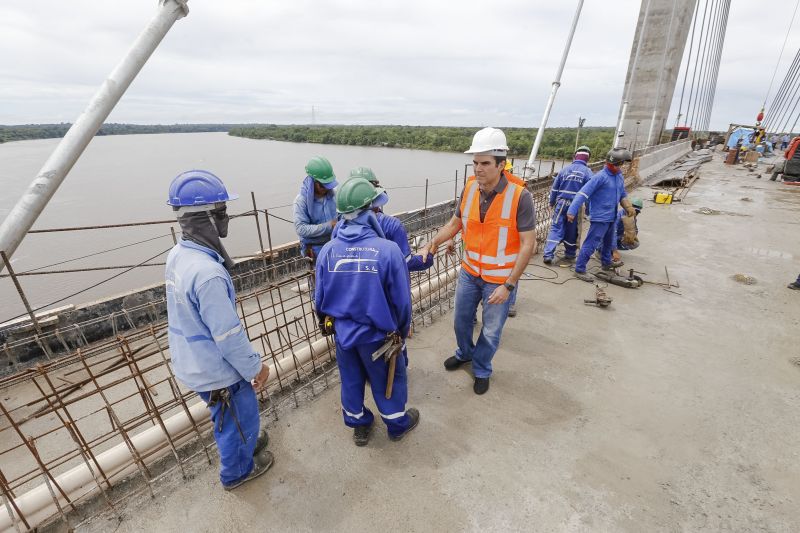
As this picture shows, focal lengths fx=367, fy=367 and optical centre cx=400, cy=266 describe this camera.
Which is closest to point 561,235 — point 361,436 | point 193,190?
point 361,436

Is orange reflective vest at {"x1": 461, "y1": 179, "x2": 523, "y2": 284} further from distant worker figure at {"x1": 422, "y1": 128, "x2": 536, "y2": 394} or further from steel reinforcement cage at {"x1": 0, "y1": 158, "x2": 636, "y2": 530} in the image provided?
steel reinforcement cage at {"x1": 0, "y1": 158, "x2": 636, "y2": 530}

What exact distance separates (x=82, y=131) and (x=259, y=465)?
285cm

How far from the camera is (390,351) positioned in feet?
7.91

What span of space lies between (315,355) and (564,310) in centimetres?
311

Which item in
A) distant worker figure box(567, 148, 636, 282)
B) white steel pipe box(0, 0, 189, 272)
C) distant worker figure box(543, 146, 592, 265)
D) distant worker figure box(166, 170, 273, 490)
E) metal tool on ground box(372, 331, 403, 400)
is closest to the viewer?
distant worker figure box(166, 170, 273, 490)

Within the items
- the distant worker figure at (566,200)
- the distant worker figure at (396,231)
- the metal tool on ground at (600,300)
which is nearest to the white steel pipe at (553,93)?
the distant worker figure at (566,200)

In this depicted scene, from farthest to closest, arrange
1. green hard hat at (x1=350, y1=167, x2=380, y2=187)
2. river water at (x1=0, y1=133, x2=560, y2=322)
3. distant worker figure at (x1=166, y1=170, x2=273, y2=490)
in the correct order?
river water at (x1=0, y1=133, x2=560, y2=322) < green hard hat at (x1=350, y1=167, x2=380, y2=187) < distant worker figure at (x1=166, y1=170, x2=273, y2=490)

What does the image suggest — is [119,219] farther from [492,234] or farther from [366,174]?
[492,234]

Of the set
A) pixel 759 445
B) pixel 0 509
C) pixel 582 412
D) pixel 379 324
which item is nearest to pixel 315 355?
pixel 379 324

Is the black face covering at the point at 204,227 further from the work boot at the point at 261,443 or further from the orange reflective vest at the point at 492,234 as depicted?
the orange reflective vest at the point at 492,234

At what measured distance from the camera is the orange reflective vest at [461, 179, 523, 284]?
9.28ft

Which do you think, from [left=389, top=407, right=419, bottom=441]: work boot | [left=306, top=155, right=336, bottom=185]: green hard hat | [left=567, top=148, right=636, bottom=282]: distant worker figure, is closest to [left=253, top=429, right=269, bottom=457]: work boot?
[left=389, top=407, right=419, bottom=441]: work boot

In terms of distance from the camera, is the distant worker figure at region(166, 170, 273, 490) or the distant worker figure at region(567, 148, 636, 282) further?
the distant worker figure at region(567, 148, 636, 282)

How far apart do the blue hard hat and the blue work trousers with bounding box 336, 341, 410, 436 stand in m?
1.18
